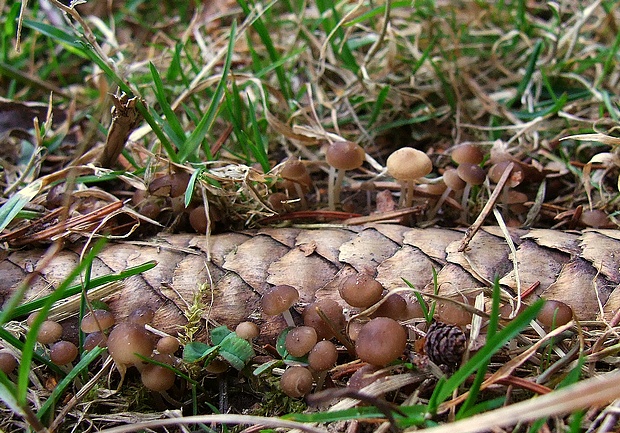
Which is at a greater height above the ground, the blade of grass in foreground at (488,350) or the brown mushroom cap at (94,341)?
the blade of grass in foreground at (488,350)

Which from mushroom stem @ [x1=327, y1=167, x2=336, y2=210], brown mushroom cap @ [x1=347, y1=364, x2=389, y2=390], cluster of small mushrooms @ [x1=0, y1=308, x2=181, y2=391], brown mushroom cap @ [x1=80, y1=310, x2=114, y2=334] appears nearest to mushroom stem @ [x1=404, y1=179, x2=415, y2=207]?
mushroom stem @ [x1=327, y1=167, x2=336, y2=210]

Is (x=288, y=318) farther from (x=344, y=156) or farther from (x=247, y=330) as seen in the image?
(x=344, y=156)

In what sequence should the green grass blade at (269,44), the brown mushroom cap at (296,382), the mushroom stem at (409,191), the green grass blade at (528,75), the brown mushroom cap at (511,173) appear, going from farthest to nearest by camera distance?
1. the green grass blade at (528,75)
2. the green grass blade at (269,44)
3. the mushroom stem at (409,191)
4. the brown mushroom cap at (511,173)
5. the brown mushroom cap at (296,382)

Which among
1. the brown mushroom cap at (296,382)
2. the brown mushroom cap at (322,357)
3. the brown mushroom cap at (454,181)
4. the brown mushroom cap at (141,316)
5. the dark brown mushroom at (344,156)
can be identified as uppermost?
the dark brown mushroom at (344,156)

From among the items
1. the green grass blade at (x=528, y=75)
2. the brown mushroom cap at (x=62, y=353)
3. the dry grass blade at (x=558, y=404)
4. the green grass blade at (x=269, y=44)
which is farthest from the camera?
the green grass blade at (x=528, y=75)

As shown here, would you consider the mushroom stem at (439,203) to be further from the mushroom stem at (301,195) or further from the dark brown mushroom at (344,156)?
the mushroom stem at (301,195)

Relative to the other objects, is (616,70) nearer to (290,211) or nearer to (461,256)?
(461,256)

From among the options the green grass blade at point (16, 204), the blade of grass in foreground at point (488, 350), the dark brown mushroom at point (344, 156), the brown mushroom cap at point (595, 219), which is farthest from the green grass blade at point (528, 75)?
the green grass blade at point (16, 204)

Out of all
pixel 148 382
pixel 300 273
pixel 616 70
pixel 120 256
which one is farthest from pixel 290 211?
pixel 616 70
